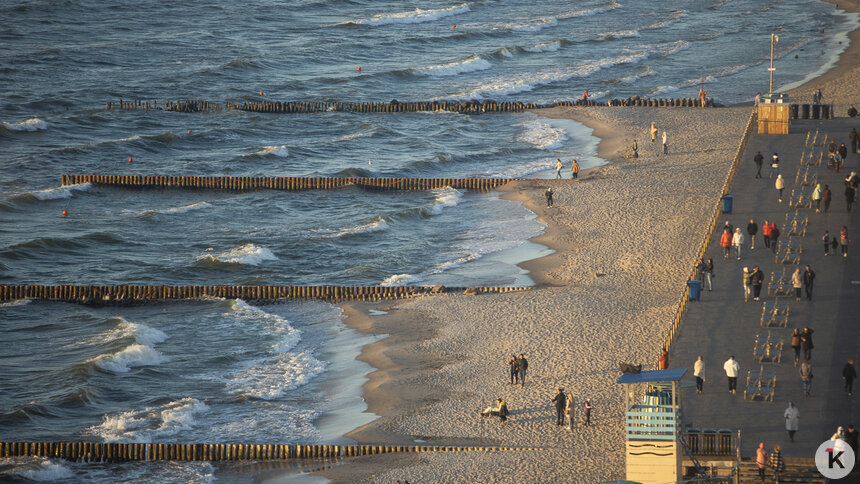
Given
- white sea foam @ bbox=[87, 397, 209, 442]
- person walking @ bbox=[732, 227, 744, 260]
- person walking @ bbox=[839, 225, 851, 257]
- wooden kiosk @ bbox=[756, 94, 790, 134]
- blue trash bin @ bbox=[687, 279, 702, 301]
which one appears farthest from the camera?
wooden kiosk @ bbox=[756, 94, 790, 134]

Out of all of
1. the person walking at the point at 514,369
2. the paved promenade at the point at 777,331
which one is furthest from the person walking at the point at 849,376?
the person walking at the point at 514,369

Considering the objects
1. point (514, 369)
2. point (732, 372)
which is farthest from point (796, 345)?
point (514, 369)

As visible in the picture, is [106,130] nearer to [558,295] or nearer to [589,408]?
[558,295]

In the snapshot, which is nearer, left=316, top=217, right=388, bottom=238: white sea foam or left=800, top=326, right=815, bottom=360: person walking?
left=800, top=326, right=815, bottom=360: person walking

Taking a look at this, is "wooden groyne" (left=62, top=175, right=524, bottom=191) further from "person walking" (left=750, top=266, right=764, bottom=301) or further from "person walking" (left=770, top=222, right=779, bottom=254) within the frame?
Answer: "person walking" (left=750, top=266, right=764, bottom=301)

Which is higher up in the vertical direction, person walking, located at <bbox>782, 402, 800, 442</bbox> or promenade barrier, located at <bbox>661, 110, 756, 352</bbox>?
promenade barrier, located at <bbox>661, 110, 756, 352</bbox>

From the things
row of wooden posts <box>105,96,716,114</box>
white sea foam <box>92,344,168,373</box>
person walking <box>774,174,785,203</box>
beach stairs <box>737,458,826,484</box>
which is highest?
row of wooden posts <box>105,96,716,114</box>

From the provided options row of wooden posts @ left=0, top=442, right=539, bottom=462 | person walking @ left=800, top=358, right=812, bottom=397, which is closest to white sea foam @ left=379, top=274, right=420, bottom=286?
row of wooden posts @ left=0, top=442, right=539, bottom=462

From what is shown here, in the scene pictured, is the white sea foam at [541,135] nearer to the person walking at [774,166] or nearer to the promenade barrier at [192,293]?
the person walking at [774,166]
